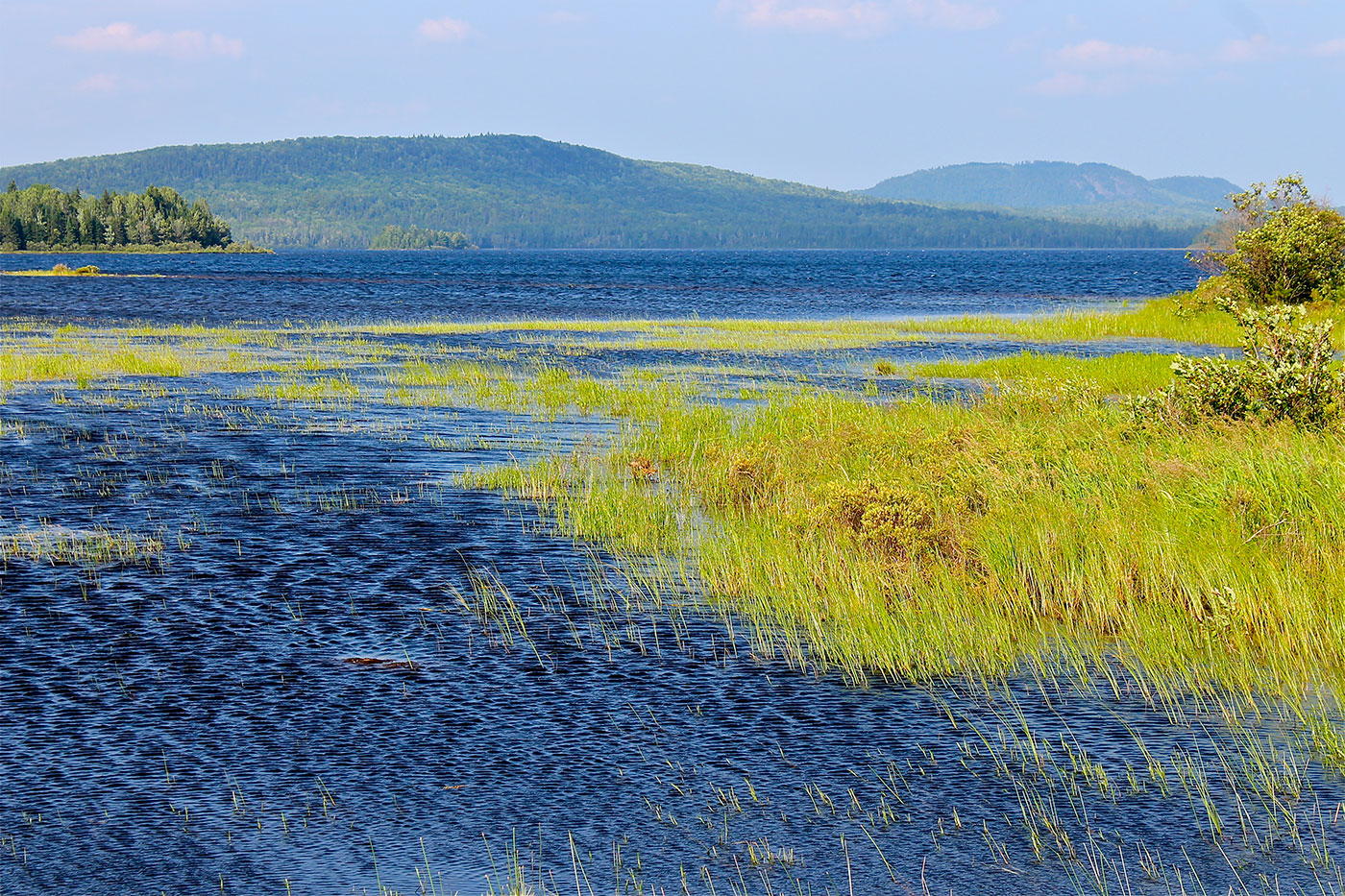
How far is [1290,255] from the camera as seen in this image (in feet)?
137

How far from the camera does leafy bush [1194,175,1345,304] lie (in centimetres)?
4153

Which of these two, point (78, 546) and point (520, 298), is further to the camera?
point (520, 298)

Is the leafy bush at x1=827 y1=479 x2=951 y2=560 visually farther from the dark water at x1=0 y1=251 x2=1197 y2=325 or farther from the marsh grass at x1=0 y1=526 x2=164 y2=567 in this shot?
the dark water at x1=0 y1=251 x2=1197 y2=325

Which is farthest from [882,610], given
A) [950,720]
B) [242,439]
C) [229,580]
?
[242,439]

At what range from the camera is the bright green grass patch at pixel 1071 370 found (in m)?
29.2

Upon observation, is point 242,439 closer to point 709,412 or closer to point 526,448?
point 526,448

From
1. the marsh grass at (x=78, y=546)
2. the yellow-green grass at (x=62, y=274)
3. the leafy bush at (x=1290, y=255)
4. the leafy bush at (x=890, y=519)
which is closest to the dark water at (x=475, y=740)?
the marsh grass at (x=78, y=546)

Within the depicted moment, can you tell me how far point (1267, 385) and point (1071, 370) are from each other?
12.0 metres

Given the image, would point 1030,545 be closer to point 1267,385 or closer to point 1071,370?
point 1267,385

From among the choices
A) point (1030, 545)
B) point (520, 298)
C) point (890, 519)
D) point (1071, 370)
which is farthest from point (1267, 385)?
point (520, 298)

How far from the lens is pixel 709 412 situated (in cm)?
2516

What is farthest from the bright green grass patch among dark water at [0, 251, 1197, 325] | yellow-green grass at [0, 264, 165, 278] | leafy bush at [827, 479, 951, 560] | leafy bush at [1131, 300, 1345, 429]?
yellow-green grass at [0, 264, 165, 278]

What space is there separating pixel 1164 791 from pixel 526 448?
50.1 feet

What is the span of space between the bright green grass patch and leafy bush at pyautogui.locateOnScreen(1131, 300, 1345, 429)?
9.09 meters
